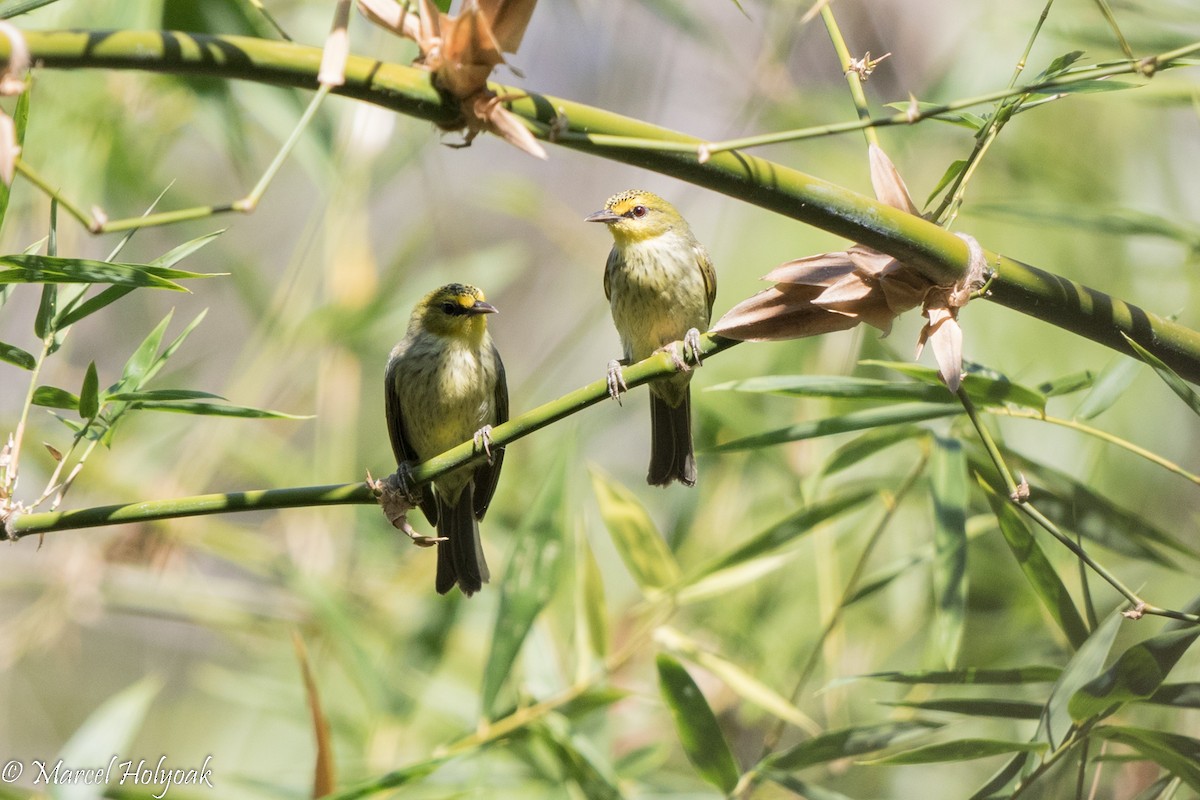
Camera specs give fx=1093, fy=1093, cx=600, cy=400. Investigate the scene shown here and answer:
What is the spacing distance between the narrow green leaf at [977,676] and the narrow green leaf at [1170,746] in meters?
0.24

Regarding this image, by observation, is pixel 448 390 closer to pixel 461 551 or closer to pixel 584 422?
pixel 461 551

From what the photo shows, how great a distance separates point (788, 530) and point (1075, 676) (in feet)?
2.99

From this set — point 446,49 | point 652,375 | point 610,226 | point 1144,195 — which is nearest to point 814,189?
point 652,375

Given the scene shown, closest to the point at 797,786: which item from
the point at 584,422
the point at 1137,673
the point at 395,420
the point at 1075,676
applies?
the point at 1075,676

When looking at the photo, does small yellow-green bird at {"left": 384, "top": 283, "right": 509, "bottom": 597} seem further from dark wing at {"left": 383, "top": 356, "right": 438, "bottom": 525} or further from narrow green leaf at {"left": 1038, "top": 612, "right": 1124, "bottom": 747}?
narrow green leaf at {"left": 1038, "top": 612, "right": 1124, "bottom": 747}

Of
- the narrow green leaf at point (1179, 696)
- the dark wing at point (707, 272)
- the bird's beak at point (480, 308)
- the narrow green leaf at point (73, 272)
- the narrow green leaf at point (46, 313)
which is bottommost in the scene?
the narrow green leaf at point (1179, 696)

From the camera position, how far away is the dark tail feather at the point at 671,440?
312cm

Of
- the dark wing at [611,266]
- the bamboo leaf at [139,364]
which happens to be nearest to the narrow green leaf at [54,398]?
the bamboo leaf at [139,364]

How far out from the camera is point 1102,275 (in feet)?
12.6

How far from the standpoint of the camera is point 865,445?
7.80 ft

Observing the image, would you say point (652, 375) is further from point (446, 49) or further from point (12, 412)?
point (12, 412)

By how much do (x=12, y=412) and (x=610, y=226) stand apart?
92.8 inches

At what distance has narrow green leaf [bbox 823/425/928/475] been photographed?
7.66 ft

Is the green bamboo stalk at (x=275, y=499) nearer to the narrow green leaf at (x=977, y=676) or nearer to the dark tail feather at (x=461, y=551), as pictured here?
the narrow green leaf at (x=977, y=676)
